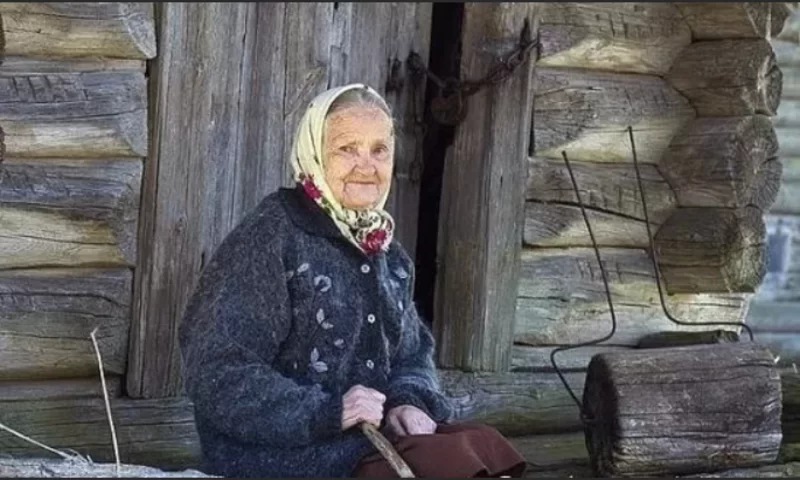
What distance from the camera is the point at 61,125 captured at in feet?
14.8

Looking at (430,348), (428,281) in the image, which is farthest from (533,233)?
(430,348)

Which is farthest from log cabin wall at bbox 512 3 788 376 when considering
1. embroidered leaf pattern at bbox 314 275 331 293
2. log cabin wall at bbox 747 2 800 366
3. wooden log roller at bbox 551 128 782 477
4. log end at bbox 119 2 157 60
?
log cabin wall at bbox 747 2 800 366

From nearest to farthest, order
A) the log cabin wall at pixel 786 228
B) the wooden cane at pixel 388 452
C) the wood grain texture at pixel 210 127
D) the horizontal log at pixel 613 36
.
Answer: the wooden cane at pixel 388 452 < the wood grain texture at pixel 210 127 < the horizontal log at pixel 613 36 < the log cabin wall at pixel 786 228

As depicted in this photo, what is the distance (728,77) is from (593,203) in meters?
0.56

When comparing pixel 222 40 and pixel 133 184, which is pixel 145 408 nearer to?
pixel 133 184

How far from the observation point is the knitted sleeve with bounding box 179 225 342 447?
3.88 metres

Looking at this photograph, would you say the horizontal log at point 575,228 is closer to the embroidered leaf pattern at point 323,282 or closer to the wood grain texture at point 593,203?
the wood grain texture at point 593,203

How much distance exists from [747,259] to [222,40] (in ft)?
5.74

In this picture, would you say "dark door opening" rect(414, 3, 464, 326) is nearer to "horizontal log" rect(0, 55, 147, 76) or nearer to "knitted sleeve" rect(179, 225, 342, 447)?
"horizontal log" rect(0, 55, 147, 76)

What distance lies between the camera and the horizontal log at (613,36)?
5.32 m

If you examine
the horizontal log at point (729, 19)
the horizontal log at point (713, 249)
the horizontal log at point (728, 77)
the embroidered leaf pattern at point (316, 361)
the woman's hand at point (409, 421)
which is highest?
the horizontal log at point (729, 19)

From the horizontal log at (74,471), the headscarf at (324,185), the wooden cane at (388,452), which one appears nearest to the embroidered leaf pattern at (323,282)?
the headscarf at (324,185)

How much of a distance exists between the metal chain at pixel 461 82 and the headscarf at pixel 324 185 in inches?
45.8

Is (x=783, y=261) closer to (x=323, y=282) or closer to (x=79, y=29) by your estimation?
(x=79, y=29)
